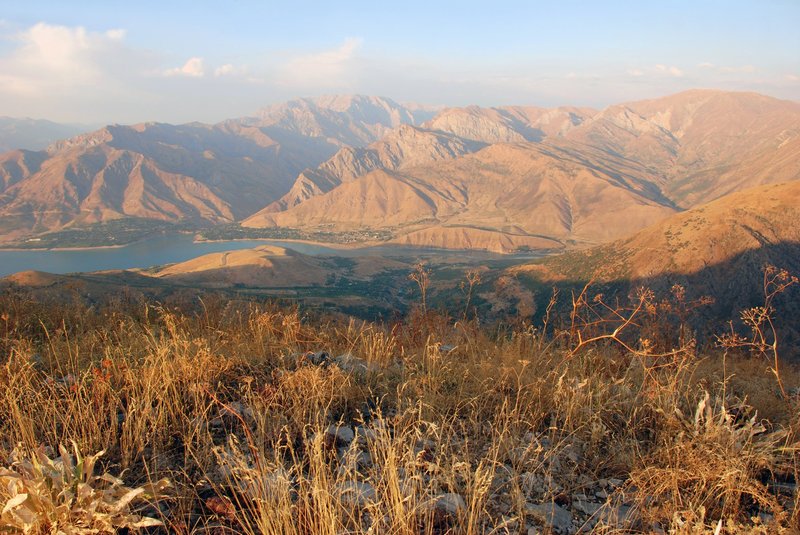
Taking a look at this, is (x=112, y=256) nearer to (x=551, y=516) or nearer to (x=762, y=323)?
(x=762, y=323)

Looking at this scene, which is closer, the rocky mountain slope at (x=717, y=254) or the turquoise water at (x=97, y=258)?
the rocky mountain slope at (x=717, y=254)

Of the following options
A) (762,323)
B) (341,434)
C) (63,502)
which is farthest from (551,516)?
(762,323)

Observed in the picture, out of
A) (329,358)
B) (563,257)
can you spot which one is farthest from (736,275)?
(329,358)

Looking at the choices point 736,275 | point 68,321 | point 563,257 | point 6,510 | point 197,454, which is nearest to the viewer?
point 6,510

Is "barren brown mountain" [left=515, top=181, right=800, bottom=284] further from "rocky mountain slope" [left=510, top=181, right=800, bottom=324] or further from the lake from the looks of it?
the lake

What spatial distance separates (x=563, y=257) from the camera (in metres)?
100

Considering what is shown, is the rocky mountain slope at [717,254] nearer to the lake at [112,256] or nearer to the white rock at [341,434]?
the white rock at [341,434]

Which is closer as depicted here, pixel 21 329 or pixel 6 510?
pixel 6 510

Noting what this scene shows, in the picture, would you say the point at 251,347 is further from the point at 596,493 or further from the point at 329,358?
the point at 596,493

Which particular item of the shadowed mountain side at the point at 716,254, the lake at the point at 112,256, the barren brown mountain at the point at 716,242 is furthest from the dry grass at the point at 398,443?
the lake at the point at 112,256

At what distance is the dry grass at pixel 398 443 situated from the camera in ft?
8.29

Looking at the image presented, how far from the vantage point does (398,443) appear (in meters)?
2.85

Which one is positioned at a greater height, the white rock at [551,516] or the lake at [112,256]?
the white rock at [551,516]

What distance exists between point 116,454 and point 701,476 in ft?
12.8
